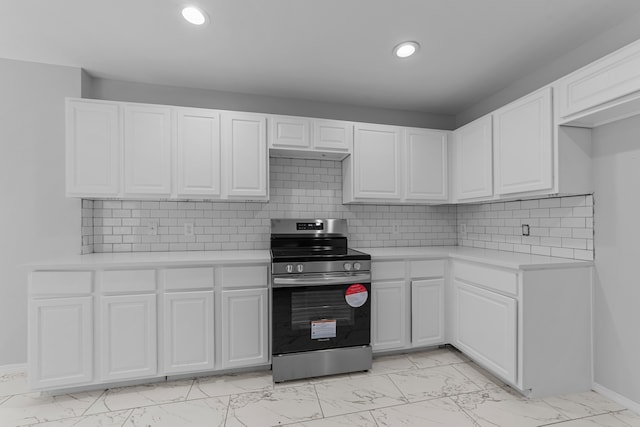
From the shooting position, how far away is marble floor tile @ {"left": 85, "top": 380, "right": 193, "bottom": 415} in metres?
2.04

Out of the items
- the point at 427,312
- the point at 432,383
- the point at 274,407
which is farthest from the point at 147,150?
the point at 432,383

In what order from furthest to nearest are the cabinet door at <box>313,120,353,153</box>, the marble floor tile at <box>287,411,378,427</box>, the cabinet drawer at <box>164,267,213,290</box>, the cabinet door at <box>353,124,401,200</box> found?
the cabinet door at <box>353,124,401,200</box>, the cabinet door at <box>313,120,353,153</box>, the cabinet drawer at <box>164,267,213,290</box>, the marble floor tile at <box>287,411,378,427</box>

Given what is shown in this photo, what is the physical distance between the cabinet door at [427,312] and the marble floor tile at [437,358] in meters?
0.11

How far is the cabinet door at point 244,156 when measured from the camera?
268cm

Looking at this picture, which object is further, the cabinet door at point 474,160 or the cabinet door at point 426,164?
the cabinet door at point 426,164

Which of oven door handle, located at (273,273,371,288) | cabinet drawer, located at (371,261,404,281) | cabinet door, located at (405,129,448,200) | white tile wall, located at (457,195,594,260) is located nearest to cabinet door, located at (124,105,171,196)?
oven door handle, located at (273,273,371,288)

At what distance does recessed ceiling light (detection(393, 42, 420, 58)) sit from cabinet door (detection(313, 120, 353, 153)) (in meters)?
0.78

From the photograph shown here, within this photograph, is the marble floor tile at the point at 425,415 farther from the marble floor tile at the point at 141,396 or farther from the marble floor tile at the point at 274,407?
the marble floor tile at the point at 141,396

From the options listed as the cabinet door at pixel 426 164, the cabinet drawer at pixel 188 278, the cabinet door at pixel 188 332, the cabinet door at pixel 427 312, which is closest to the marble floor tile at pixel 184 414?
the cabinet door at pixel 188 332

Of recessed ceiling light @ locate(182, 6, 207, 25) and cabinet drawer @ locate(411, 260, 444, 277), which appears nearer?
recessed ceiling light @ locate(182, 6, 207, 25)

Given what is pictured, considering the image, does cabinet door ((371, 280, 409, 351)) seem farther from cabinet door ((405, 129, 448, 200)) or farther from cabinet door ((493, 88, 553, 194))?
cabinet door ((493, 88, 553, 194))

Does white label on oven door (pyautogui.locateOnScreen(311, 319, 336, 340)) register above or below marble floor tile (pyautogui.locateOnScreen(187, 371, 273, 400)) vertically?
above

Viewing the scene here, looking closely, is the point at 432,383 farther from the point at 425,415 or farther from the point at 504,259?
the point at 504,259

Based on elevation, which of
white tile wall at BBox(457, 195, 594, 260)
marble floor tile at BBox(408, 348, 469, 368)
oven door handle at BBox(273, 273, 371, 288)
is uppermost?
white tile wall at BBox(457, 195, 594, 260)
